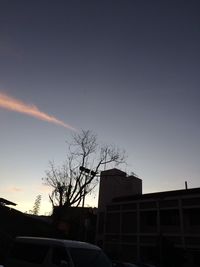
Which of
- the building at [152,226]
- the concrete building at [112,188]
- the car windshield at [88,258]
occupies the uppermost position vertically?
the concrete building at [112,188]

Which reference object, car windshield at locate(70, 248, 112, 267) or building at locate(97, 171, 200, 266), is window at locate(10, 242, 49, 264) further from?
building at locate(97, 171, 200, 266)

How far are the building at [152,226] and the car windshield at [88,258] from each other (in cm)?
2222

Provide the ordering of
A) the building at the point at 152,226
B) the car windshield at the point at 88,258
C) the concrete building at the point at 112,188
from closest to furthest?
the car windshield at the point at 88,258, the building at the point at 152,226, the concrete building at the point at 112,188

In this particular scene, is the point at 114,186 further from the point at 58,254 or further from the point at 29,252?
the point at 58,254

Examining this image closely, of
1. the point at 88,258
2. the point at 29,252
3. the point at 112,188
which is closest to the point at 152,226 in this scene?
the point at 112,188

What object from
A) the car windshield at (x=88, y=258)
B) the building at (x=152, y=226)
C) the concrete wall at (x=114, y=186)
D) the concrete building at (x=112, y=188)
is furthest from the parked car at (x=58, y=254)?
the concrete wall at (x=114, y=186)

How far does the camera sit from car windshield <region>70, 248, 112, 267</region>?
9.28 metres

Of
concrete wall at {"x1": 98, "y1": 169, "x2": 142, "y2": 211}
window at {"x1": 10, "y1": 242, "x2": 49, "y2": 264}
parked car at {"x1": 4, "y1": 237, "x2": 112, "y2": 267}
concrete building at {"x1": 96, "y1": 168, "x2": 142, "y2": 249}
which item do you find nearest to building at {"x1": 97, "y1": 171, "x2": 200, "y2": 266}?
concrete building at {"x1": 96, "y1": 168, "x2": 142, "y2": 249}

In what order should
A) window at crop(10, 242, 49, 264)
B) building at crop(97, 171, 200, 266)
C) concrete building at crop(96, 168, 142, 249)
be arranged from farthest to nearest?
concrete building at crop(96, 168, 142, 249) < building at crop(97, 171, 200, 266) < window at crop(10, 242, 49, 264)

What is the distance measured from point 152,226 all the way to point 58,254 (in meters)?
32.4

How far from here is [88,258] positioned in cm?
959

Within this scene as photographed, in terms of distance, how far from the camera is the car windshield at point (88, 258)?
9.28m

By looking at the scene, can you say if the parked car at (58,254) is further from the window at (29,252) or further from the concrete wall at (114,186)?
the concrete wall at (114,186)

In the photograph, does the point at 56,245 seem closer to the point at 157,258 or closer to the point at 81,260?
the point at 81,260
